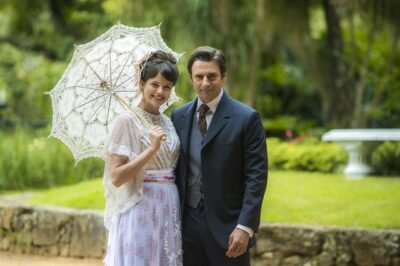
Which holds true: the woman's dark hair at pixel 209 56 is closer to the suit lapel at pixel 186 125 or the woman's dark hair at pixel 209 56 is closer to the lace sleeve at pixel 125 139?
the suit lapel at pixel 186 125

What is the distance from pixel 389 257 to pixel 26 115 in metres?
16.8

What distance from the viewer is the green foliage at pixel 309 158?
11.4 metres

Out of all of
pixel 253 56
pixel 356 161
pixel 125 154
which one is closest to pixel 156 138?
pixel 125 154

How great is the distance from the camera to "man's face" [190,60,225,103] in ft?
12.1

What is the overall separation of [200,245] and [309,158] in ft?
25.7

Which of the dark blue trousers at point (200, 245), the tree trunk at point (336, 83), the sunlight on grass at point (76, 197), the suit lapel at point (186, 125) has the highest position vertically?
the tree trunk at point (336, 83)

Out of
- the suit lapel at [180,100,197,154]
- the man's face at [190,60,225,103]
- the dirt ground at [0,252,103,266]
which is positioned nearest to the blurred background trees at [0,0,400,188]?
the dirt ground at [0,252,103,266]

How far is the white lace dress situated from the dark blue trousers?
5 centimetres

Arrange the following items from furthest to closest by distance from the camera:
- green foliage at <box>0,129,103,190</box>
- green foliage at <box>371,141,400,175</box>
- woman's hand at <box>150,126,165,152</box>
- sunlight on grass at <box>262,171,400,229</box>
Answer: green foliage at <box>0,129,103,190</box>, green foliage at <box>371,141,400,175</box>, sunlight on grass at <box>262,171,400,229</box>, woman's hand at <box>150,126,165,152</box>

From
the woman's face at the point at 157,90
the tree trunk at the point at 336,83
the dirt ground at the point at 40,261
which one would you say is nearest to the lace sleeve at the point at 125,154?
the woman's face at the point at 157,90

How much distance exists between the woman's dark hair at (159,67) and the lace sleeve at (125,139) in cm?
24

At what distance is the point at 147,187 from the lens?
12.3 feet

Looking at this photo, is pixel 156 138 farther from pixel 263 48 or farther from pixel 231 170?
pixel 263 48

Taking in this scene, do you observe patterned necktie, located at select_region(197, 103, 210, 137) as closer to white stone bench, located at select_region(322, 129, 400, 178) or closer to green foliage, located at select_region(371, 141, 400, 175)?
white stone bench, located at select_region(322, 129, 400, 178)
